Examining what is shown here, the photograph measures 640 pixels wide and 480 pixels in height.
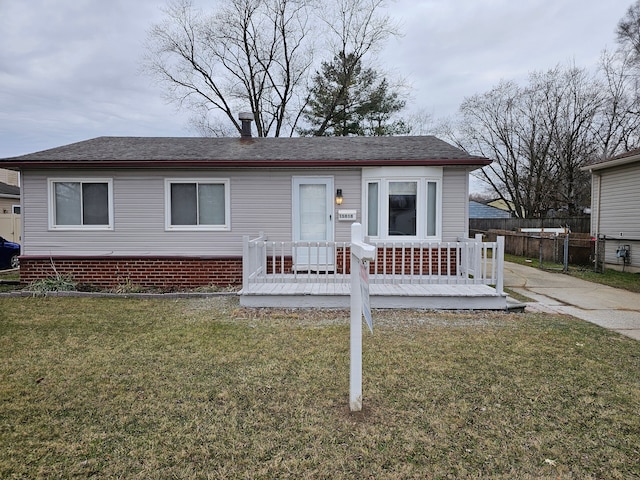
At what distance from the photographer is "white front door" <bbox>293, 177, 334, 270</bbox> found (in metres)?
8.03

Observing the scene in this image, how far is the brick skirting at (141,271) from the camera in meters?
8.02

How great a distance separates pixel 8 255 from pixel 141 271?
6.47 m

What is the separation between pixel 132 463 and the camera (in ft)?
7.47

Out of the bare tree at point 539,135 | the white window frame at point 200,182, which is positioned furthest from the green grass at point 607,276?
the bare tree at point 539,135

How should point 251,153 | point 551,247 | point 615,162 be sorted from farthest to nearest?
1. point 551,247
2. point 615,162
3. point 251,153

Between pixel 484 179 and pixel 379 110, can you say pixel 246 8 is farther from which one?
pixel 484 179

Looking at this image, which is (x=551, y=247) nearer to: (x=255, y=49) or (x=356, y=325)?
(x=356, y=325)

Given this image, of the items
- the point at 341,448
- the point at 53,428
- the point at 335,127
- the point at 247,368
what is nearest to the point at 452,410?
the point at 341,448

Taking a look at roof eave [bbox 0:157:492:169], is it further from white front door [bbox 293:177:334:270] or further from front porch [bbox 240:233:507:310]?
front porch [bbox 240:233:507:310]

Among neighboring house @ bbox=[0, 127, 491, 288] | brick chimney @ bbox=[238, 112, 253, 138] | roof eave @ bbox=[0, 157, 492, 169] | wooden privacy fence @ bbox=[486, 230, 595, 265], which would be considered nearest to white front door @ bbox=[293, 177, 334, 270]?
Answer: neighboring house @ bbox=[0, 127, 491, 288]

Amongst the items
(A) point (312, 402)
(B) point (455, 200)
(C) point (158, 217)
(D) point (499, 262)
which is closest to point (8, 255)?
(C) point (158, 217)

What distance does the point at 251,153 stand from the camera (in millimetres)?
8414

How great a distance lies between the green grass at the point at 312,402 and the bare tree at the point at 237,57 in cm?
1990

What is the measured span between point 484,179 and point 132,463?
1227 inches
